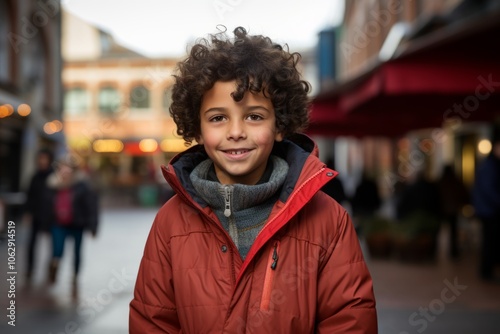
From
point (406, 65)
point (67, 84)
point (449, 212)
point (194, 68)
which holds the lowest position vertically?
point (449, 212)

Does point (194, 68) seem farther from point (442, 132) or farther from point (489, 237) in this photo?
point (442, 132)

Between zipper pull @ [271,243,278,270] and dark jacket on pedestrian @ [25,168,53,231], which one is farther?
dark jacket on pedestrian @ [25,168,53,231]

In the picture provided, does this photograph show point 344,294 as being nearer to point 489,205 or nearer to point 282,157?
point 282,157

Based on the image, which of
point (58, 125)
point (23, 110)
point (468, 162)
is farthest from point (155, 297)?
point (58, 125)

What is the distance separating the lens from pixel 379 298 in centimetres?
762

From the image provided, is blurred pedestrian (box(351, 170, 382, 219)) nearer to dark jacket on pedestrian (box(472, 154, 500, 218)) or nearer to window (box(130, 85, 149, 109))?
dark jacket on pedestrian (box(472, 154, 500, 218))

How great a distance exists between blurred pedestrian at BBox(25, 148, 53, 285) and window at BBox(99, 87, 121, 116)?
31.4m

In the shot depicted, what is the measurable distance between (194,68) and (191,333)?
0.90 m

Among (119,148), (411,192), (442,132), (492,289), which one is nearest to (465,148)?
(442,132)

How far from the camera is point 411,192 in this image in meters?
12.4

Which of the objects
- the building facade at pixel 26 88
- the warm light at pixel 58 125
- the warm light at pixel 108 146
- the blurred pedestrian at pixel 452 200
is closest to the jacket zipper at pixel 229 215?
the blurred pedestrian at pixel 452 200

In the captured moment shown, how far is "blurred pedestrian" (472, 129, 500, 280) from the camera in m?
8.69

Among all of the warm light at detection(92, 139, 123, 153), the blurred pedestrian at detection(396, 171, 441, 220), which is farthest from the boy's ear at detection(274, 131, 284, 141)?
the warm light at detection(92, 139, 123, 153)

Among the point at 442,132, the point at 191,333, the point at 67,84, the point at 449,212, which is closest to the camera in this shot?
the point at 191,333
